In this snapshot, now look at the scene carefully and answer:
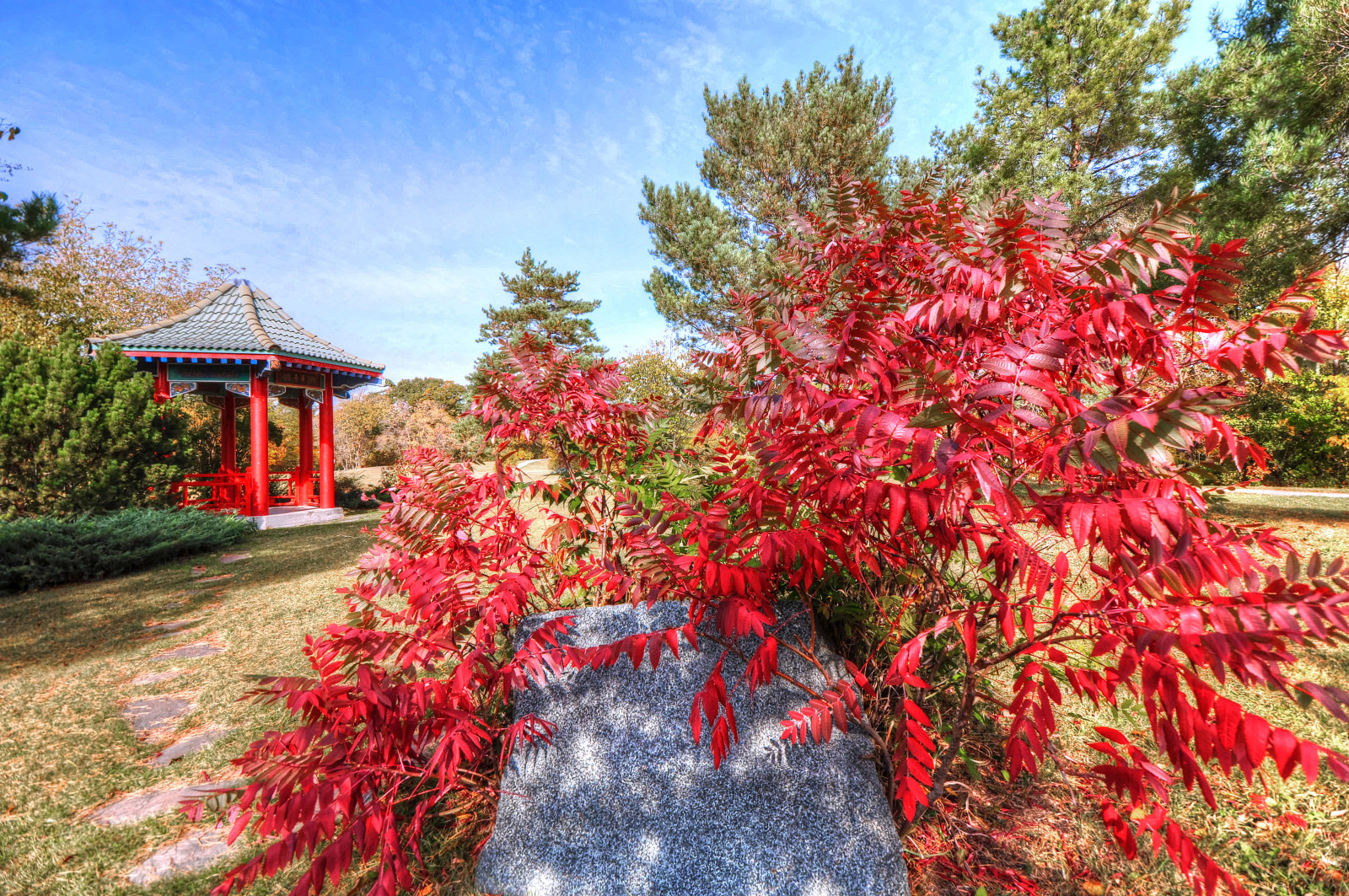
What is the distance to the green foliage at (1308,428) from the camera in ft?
34.9

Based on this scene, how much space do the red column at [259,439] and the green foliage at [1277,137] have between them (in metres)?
14.9

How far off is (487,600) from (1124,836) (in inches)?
71.7

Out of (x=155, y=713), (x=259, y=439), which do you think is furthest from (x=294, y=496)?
(x=155, y=713)

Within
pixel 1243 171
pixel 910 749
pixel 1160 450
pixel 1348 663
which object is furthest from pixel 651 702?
pixel 1243 171

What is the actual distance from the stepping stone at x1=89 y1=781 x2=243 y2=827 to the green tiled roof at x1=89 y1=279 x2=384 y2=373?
942cm

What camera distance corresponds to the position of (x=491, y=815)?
2.18 metres

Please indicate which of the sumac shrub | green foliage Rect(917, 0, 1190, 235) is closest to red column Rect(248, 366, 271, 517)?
the sumac shrub

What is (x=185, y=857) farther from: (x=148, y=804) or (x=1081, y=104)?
(x=1081, y=104)

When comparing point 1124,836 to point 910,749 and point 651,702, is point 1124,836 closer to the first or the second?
point 910,749

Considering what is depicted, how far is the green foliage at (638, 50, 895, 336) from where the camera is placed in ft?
39.4

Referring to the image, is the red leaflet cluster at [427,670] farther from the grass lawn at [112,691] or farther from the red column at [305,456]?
the red column at [305,456]

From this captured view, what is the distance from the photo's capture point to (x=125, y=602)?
18.4ft

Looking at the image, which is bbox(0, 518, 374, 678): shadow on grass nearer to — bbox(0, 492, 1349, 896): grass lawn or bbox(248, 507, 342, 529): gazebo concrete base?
bbox(0, 492, 1349, 896): grass lawn

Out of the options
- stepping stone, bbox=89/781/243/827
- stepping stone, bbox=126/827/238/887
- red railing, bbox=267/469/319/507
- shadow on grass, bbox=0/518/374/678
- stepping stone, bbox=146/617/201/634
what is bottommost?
stepping stone, bbox=126/827/238/887
